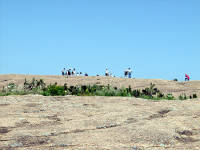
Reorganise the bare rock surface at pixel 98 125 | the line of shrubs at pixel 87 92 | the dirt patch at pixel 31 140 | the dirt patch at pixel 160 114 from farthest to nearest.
Answer: the line of shrubs at pixel 87 92 < the dirt patch at pixel 160 114 < the dirt patch at pixel 31 140 < the bare rock surface at pixel 98 125

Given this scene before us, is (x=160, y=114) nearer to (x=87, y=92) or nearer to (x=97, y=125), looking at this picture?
(x=97, y=125)

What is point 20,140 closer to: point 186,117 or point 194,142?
point 194,142

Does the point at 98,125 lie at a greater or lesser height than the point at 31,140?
greater

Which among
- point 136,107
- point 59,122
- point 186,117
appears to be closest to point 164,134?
point 186,117

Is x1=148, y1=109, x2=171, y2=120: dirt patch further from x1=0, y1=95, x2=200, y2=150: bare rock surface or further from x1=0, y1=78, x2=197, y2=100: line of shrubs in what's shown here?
x1=0, y1=78, x2=197, y2=100: line of shrubs

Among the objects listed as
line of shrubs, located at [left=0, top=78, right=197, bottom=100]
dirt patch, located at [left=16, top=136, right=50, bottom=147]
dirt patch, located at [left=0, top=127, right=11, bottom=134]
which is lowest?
dirt patch, located at [left=16, top=136, right=50, bottom=147]

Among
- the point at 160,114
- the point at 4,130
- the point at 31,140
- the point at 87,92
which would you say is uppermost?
the point at 87,92

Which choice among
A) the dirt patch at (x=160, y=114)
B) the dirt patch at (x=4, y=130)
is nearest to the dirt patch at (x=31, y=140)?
the dirt patch at (x=4, y=130)

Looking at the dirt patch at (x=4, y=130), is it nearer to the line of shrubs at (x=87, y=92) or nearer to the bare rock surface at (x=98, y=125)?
the bare rock surface at (x=98, y=125)

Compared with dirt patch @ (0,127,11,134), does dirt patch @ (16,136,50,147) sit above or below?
below

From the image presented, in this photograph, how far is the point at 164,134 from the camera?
8289 millimetres

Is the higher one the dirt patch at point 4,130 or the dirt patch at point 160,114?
the dirt patch at point 160,114

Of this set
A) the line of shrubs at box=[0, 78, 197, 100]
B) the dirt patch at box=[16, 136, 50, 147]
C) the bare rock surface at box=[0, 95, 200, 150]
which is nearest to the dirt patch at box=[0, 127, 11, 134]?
the bare rock surface at box=[0, 95, 200, 150]

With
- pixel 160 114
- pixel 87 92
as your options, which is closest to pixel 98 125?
pixel 160 114
